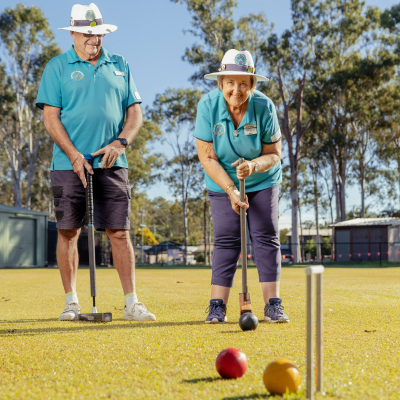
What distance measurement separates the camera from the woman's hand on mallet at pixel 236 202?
366 cm

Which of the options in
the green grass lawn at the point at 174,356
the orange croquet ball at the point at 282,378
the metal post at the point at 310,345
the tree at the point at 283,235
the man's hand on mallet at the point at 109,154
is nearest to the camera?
the metal post at the point at 310,345

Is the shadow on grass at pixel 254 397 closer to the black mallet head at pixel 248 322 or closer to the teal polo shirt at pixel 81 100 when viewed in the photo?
the black mallet head at pixel 248 322

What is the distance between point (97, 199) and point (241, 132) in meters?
1.24

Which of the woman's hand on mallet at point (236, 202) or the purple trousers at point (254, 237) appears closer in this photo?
the woman's hand on mallet at point (236, 202)

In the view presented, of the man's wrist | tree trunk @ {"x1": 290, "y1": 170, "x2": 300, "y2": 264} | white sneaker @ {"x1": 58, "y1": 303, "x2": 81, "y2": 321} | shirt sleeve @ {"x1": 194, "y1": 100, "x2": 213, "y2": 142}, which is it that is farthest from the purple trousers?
tree trunk @ {"x1": 290, "y1": 170, "x2": 300, "y2": 264}

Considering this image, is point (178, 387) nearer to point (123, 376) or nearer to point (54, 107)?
point (123, 376)

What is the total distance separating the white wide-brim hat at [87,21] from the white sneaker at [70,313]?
6.95 ft

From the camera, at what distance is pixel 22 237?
26.3 m

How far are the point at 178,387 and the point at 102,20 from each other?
10.2ft

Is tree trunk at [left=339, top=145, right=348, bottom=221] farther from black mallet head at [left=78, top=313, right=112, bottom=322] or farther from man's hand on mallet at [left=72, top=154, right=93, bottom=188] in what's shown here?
black mallet head at [left=78, top=313, right=112, bottom=322]

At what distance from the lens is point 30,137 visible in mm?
33438

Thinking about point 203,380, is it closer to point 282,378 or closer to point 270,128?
point 282,378

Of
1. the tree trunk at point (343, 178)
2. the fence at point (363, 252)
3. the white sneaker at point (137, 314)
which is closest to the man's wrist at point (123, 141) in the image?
the white sneaker at point (137, 314)

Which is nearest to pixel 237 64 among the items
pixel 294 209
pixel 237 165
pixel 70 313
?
pixel 237 165
